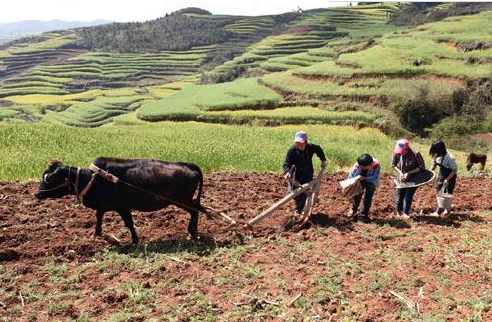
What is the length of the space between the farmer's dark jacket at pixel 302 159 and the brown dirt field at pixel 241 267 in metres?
0.93

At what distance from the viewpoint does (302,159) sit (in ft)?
28.2

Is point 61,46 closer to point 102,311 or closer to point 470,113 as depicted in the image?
point 470,113

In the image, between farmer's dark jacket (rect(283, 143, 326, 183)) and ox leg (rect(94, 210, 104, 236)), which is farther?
farmer's dark jacket (rect(283, 143, 326, 183))

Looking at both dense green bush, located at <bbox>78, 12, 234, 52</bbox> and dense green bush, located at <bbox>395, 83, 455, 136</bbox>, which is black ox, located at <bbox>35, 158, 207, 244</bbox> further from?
dense green bush, located at <bbox>78, 12, 234, 52</bbox>

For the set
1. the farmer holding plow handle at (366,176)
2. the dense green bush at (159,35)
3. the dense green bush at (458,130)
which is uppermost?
the dense green bush at (159,35)

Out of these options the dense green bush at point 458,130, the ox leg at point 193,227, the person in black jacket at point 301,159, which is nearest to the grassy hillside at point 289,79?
the dense green bush at point 458,130

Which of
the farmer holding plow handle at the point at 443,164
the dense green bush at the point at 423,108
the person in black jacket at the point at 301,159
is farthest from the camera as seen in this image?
the dense green bush at the point at 423,108

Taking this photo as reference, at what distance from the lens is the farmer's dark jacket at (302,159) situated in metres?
8.54

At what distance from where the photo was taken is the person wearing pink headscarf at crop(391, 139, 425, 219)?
860cm

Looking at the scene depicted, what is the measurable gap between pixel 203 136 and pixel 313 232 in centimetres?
1434

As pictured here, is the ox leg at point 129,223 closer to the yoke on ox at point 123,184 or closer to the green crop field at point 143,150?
the yoke on ox at point 123,184

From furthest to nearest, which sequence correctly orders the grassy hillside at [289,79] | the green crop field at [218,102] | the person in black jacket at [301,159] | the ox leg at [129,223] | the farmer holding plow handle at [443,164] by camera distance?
the green crop field at [218,102]
the grassy hillside at [289,79]
the farmer holding plow handle at [443,164]
the person in black jacket at [301,159]
the ox leg at [129,223]

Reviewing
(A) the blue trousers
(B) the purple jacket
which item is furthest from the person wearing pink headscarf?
(A) the blue trousers

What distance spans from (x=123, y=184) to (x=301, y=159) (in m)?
3.26
